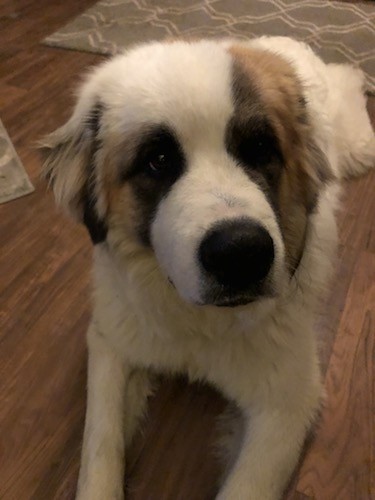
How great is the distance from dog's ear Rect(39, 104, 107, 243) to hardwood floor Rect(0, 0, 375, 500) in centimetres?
47

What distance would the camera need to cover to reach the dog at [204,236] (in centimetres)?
85

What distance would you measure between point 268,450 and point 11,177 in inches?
56.1

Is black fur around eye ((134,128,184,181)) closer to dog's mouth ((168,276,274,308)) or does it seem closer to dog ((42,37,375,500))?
dog ((42,37,375,500))

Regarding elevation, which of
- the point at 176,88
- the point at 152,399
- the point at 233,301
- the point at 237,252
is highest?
the point at 176,88

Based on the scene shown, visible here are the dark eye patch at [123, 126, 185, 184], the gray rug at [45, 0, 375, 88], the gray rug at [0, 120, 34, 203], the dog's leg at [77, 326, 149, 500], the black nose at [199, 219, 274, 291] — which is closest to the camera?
the black nose at [199, 219, 274, 291]

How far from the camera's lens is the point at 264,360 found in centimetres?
107

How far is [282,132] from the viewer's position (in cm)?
97

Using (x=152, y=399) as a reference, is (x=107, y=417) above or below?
above

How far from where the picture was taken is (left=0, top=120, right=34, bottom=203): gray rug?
6.17 ft

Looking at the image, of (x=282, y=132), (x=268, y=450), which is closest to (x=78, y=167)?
(x=282, y=132)

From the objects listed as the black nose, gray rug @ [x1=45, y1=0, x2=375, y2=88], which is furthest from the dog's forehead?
gray rug @ [x1=45, y1=0, x2=375, y2=88]

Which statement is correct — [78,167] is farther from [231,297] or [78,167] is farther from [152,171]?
[231,297]

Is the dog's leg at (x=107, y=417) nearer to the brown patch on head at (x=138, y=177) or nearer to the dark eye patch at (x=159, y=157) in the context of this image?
the brown patch on head at (x=138, y=177)

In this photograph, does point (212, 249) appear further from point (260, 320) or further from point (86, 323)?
point (86, 323)
